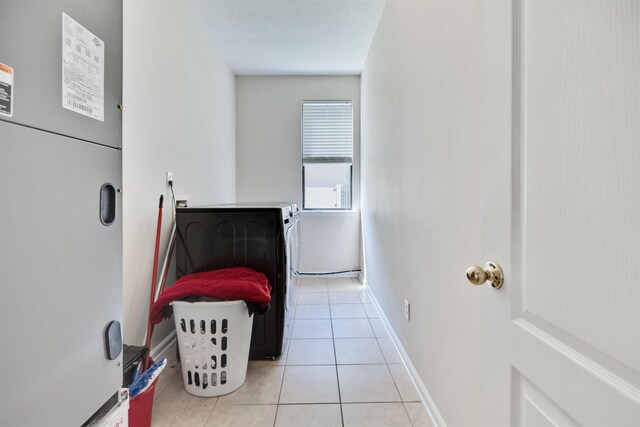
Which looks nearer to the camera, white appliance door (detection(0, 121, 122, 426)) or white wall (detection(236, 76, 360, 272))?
white appliance door (detection(0, 121, 122, 426))

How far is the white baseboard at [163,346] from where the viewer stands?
6.48ft

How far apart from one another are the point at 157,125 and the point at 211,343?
148 cm

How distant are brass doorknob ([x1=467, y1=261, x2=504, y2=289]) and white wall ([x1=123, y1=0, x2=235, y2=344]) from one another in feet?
5.82

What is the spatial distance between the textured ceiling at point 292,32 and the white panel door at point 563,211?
2284 mm

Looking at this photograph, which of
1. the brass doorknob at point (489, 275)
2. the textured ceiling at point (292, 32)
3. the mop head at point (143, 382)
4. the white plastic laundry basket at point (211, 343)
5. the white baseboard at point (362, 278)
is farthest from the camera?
the white baseboard at point (362, 278)

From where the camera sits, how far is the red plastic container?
125 centimetres

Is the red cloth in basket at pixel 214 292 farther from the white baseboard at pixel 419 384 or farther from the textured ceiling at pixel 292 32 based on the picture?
the textured ceiling at pixel 292 32

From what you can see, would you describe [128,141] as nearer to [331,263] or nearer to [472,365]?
[472,365]

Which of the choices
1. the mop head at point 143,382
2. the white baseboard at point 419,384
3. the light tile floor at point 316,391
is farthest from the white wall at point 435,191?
the mop head at point 143,382

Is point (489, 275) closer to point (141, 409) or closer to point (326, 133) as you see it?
point (141, 409)

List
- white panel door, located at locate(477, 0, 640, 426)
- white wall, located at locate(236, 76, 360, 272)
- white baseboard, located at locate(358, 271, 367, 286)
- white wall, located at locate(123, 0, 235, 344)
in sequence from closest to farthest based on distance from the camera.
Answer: white panel door, located at locate(477, 0, 640, 426) → white wall, located at locate(123, 0, 235, 344) → white baseboard, located at locate(358, 271, 367, 286) → white wall, located at locate(236, 76, 360, 272)

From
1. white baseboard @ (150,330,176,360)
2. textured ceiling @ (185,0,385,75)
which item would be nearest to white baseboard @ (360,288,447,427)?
white baseboard @ (150,330,176,360)

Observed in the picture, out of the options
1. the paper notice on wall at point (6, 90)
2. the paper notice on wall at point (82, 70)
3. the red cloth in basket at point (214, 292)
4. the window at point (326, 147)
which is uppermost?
the window at point (326, 147)

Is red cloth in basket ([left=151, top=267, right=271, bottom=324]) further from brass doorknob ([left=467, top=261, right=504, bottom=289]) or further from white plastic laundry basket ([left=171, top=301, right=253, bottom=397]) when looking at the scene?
brass doorknob ([left=467, top=261, right=504, bottom=289])
